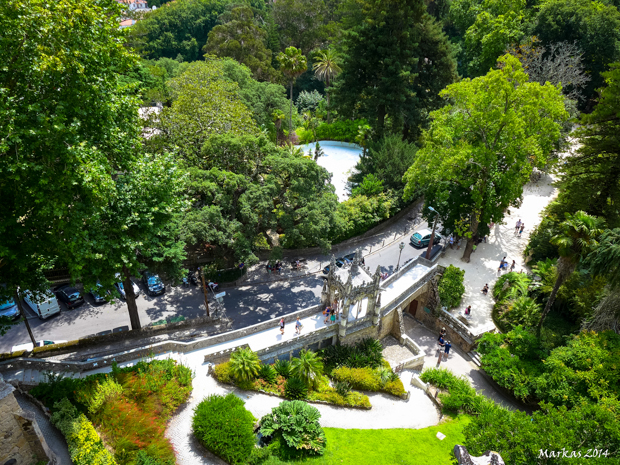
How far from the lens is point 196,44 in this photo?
105812mm

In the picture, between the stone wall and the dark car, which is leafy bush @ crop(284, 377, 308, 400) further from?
the dark car

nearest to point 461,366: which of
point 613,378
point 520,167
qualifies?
point 613,378

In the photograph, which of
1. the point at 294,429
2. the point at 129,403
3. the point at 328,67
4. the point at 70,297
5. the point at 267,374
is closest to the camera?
the point at 129,403

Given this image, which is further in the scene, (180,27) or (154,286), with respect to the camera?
(180,27)

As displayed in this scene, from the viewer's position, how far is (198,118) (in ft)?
126

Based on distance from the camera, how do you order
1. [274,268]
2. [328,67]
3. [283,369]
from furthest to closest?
[328,67]
[274,268]
[283,369]

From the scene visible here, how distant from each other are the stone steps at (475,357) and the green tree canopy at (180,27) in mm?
97659

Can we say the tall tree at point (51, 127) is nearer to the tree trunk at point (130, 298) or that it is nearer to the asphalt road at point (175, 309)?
the tree trunk at point (130, 298)

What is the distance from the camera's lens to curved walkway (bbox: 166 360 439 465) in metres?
20.9

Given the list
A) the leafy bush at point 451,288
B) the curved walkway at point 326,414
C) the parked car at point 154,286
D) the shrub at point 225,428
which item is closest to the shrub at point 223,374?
the curved walkway at point 326,414

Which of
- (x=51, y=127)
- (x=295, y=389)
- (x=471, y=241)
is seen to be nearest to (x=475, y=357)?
(x=471, y=241)

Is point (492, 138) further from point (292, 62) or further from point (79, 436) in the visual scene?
point (79, 436)

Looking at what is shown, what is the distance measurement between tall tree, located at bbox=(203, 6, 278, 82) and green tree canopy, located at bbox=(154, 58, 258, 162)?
31.5m

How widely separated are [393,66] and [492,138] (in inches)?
793
